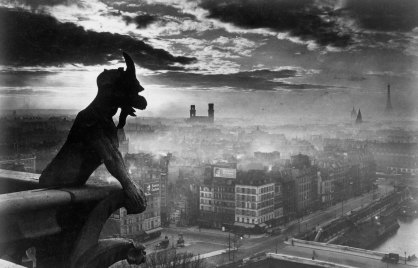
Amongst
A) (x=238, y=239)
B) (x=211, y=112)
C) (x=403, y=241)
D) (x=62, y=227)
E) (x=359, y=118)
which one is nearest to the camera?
(x=62, y=227)

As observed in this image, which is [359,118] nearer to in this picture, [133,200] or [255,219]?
[255,219]

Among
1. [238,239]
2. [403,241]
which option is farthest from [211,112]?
[403,241]

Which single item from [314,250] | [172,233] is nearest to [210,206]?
[172,233]

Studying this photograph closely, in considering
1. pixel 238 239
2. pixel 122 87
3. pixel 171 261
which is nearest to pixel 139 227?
pixel 238 239

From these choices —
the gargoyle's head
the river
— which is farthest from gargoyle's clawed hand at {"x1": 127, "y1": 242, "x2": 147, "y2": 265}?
the river

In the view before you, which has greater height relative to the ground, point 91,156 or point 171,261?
point 91,156

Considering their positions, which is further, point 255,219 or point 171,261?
point 255,219

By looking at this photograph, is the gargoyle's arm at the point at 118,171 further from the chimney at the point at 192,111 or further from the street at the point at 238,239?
the chimney at the point at 192,111

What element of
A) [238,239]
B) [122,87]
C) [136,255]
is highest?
[122,87]

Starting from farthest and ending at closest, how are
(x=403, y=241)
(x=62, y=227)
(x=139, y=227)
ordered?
(x=403, y=241) → (x=139, y=227) → (x=62, y=227)
